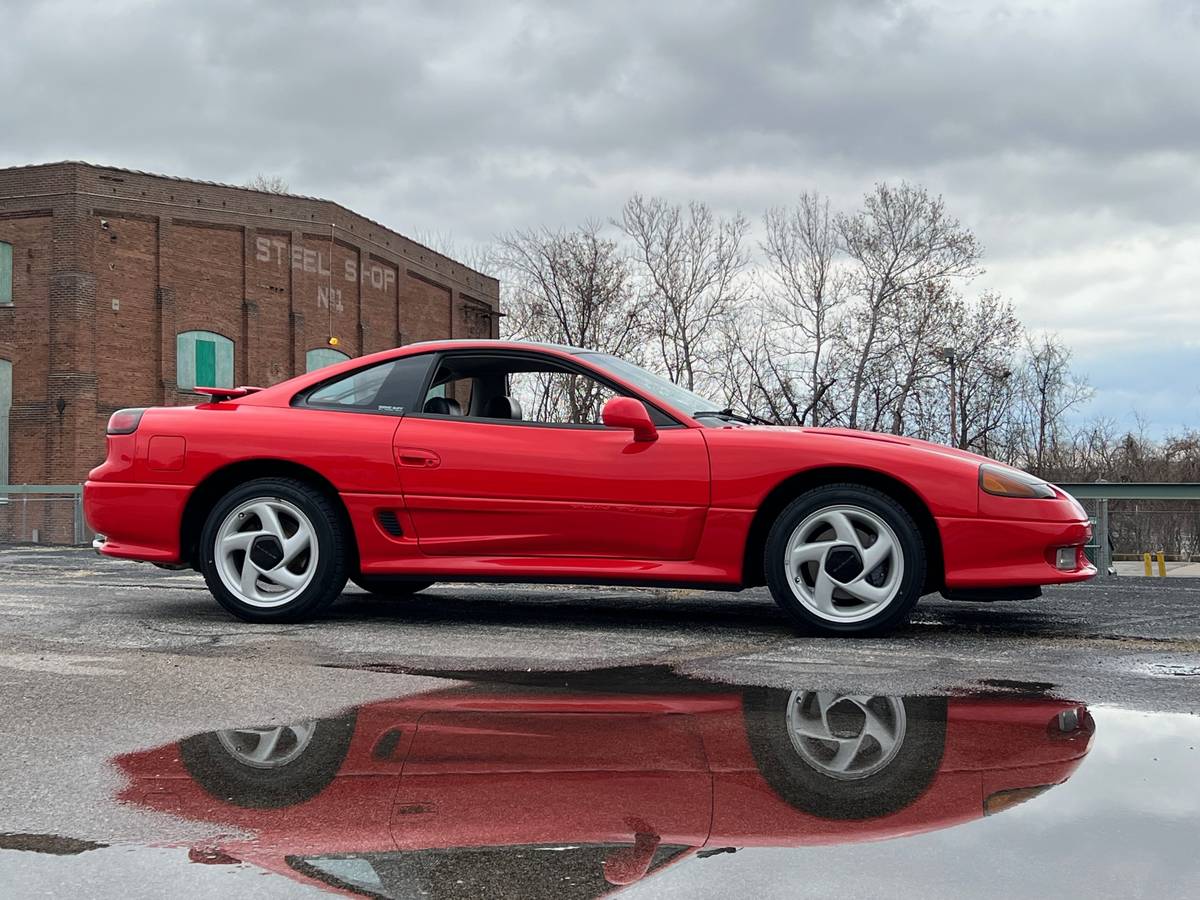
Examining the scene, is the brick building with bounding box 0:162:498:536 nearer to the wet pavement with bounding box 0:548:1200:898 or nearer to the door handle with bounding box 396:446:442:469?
the door handle with bounding box 396:446:442:469

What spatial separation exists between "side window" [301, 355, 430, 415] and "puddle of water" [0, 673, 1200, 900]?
8.53 feet

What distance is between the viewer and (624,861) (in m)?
2.41

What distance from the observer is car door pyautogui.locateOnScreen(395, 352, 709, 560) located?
5.81m

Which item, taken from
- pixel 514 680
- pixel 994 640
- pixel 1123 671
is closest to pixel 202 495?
pixel 514 680

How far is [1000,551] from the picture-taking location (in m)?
5.54

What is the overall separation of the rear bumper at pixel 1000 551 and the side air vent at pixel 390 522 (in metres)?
2.57

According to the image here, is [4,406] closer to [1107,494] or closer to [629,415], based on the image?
[1107,494]

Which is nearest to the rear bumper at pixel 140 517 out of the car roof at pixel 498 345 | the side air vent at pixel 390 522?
the side air vent at pixel 390 522

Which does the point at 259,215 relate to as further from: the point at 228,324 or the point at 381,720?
the point at 381,720

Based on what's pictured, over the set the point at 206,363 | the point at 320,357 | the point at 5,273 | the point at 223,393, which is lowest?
the point at 223,393

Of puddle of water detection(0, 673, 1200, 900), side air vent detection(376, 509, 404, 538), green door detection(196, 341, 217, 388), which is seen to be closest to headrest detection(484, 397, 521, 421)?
side air vent detection(376, 509, 404, 538)

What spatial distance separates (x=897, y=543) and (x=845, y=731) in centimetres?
216

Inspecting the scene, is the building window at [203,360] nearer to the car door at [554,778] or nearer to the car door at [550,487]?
the car door at [550,487]

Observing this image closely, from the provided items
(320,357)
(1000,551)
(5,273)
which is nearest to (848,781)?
(1000,551)
